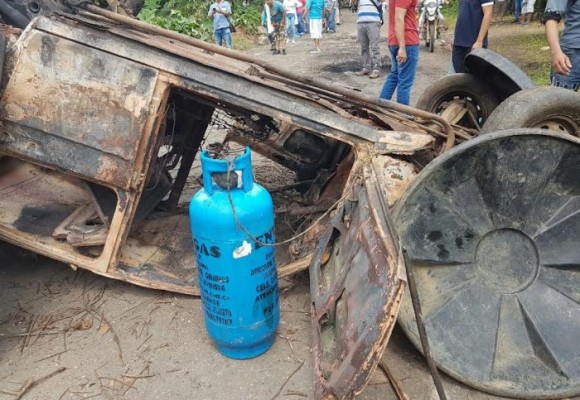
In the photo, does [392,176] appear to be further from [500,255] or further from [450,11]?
[450,11]

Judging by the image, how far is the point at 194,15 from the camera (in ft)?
55.8

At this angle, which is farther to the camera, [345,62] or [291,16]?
[291,16]

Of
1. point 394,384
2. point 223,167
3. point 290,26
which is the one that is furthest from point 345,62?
point 394,384

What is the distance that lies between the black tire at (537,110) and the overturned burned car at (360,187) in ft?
0.29

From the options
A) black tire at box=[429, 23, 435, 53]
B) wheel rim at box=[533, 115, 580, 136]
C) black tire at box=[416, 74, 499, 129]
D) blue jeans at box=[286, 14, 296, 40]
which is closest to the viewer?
wheel rim at box=[533, 115, 580, 136]

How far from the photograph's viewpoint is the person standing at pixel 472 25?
5129 millimetres

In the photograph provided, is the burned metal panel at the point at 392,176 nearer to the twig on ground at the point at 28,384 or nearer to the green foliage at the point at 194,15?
the twig on ground at the point at 28,384

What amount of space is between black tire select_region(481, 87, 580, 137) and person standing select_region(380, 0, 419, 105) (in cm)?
281

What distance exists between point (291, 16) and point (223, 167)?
1645cm

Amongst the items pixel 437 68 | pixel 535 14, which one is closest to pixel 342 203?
pixel 437 68

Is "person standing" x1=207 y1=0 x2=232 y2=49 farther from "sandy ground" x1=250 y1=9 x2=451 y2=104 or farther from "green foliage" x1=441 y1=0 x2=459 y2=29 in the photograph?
"green foliage" x1=441 y1=0 x2=459 y2=29

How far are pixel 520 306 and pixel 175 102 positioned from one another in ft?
8.17

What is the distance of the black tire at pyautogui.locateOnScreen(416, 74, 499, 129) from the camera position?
13.6ft

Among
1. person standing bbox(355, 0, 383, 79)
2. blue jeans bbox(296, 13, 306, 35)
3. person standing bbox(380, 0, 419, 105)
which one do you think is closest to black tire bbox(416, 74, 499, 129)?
person standing bbox(380, 0, 419, 105)
